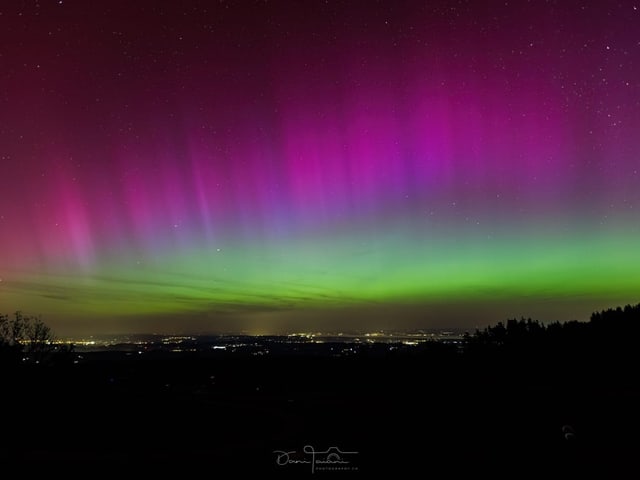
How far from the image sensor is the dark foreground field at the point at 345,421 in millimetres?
15352

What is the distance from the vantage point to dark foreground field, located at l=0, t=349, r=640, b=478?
50.4 feet

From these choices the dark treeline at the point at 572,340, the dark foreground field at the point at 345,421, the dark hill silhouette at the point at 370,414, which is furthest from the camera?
the dark treeline at the point at 572,340

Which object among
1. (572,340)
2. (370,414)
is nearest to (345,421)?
(370,414)

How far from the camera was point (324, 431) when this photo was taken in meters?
20.7

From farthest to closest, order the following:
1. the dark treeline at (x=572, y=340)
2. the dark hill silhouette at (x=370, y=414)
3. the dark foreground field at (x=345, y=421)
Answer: the dark treeline at (x=572, y=340)
the dark hill silhouette at (x=370, y=414)
the dark foreground field at (x=345, y=421)

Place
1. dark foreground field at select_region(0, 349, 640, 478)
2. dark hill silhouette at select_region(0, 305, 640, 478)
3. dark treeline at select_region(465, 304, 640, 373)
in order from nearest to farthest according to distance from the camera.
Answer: dark foreground field at select_region(0, 349, 640, 478) → dark hill silhouette at select_region(0, 305, 640, 478) → dark treeline at select_region(465, 304, 640, 373)

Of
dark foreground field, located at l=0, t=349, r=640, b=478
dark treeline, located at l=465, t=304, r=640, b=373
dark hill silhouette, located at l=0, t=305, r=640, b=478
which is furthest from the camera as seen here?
dark treeline, located at l=465, t=304, r=640, b=373

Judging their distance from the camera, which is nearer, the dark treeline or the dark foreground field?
the dark foreground field

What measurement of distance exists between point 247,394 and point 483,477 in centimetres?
2484

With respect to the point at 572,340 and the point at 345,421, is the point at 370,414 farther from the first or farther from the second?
the point at 572,340

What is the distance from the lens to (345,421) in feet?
75.7

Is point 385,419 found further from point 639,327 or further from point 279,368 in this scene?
point 639,327

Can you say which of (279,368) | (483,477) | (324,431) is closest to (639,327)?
(279,368)

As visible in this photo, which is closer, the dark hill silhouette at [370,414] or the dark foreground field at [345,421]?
the dark foreground field at [345,421]
